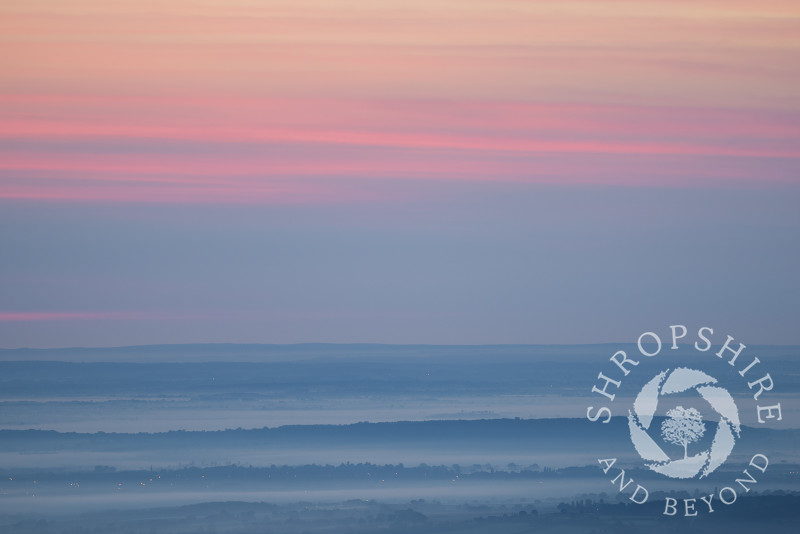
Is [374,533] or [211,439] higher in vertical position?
[211,439]

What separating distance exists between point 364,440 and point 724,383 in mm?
16136

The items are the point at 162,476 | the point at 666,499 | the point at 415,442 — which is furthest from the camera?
the point at 415,442

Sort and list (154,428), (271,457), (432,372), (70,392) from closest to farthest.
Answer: (271,457), (154,428), (70,392), (432,372)

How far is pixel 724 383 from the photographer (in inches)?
1893

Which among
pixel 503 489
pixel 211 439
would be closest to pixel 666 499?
pixel 503 489

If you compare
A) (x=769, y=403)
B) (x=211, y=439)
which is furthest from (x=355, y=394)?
(x=769, y=403)

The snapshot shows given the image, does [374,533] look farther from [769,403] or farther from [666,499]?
[769,403]

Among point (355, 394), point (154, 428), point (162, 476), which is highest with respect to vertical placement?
point (355, 394)

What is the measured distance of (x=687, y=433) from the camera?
100 ft

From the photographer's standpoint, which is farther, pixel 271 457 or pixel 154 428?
pixel 154 428

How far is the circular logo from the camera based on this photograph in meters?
29.5

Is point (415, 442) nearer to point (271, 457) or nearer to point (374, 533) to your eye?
point (271, 457)

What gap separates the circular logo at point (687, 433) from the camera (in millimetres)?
29469

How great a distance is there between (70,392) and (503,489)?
32.8 metres
